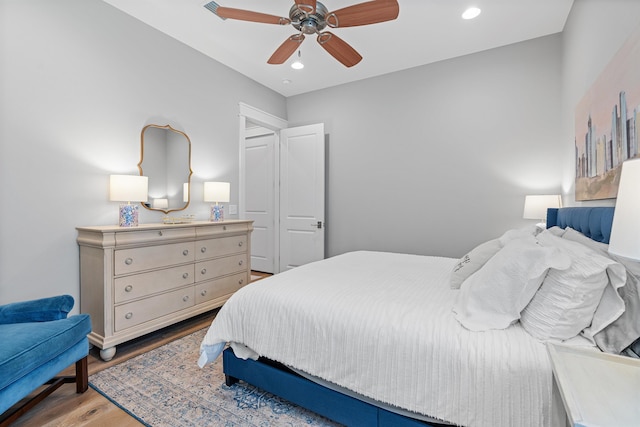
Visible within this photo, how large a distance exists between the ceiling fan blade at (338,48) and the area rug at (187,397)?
244 centimetres

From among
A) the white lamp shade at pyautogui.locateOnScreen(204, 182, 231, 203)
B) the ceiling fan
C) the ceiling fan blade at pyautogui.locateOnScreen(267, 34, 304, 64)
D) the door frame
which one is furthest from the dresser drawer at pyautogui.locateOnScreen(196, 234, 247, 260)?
the ceiling fan

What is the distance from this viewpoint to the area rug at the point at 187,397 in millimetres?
1537

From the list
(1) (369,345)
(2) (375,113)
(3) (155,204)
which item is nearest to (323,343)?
(1) (369,345)

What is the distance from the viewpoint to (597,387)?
0.74m

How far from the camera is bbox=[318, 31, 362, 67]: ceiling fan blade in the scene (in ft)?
7.10

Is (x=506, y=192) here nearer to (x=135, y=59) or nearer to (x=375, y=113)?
(x=375, y=113)

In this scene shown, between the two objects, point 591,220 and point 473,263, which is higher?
point 591,220

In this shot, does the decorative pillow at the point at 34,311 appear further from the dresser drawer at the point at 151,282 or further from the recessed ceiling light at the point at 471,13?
the recessed ceiling light at the point at 471,13

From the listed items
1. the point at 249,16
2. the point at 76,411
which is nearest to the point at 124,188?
the point at 76,411

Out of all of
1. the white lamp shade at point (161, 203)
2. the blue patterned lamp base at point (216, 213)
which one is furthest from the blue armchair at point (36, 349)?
the blue patterned lamp base at point (216, 213)

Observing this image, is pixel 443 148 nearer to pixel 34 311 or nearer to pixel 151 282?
pixel 151 282

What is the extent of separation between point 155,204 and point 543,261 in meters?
2.97

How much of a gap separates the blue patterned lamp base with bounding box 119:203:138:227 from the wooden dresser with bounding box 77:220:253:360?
11cm

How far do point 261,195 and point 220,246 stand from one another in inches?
78.9
